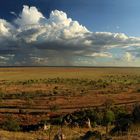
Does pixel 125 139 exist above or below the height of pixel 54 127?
above

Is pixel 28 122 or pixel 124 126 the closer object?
pixel 124 126

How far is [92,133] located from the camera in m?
14.3

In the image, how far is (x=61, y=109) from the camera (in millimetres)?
37344

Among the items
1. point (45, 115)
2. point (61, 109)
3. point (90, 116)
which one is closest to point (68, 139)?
point (90, 116)

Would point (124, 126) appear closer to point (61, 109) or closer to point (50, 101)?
point (61, 109)

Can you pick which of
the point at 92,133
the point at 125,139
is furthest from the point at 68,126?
the point at 125,139

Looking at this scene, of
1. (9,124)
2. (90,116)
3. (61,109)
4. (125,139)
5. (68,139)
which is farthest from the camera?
(61,109)

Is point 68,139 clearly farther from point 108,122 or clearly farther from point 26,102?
point 26,102

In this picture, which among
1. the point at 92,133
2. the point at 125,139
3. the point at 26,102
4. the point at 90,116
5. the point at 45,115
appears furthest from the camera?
the point at 26,102

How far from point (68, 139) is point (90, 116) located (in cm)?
1180

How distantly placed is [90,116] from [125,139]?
54.4 feet

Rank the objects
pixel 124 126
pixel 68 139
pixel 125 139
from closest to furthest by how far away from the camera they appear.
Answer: pixel 125 139 → pixel 124 126 → pixel 68 139

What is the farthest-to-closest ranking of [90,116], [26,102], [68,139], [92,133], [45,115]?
[26,102], [45,115], [90,116], [68,139], [92,133]

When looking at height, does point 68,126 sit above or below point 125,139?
below
